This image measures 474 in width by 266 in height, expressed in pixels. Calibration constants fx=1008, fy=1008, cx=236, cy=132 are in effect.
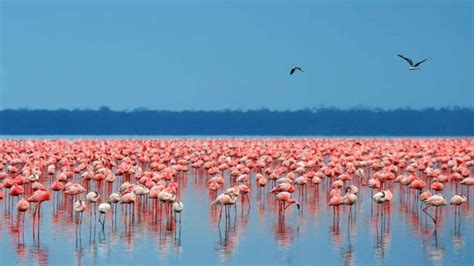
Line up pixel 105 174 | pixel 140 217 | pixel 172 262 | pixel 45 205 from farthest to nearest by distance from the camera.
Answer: pixel 105 174
pixel 45 205
pixel 140 217
pixel 172 262

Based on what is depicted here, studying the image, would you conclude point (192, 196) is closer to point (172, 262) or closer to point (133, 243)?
point (133, 243)

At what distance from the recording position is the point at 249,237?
13977 millimetres

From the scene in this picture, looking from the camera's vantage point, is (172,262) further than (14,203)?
No

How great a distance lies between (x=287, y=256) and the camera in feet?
41.2

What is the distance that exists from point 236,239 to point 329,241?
127 cm

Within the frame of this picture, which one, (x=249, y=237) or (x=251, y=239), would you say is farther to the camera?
(x=249, y=237)

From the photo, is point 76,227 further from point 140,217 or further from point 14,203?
point 14,203

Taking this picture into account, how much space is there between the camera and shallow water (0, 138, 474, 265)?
12348 mm

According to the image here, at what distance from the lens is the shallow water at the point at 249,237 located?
12348mm

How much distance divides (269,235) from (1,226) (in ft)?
13.0

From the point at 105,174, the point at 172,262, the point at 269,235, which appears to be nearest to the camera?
→ the point at 172,262

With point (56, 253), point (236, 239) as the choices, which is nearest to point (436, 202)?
point (236, 239)

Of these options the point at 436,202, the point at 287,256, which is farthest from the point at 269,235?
the point at 436,202

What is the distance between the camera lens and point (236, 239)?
543 inches
